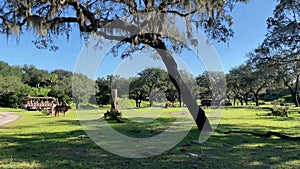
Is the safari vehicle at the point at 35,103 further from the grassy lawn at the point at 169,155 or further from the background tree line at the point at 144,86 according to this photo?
the grassy lawn at the point at 169,155

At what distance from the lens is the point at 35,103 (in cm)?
3244

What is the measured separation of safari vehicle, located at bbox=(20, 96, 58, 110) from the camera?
104ft

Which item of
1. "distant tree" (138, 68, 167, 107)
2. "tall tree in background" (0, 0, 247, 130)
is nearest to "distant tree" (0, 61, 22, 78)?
"distant tree" (138, 68, 167, 107)

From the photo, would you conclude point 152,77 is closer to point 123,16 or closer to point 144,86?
point 144,86

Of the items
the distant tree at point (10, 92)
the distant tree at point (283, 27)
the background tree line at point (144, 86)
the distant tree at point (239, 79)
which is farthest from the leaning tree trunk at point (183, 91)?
the distant tree at point (10, 92)

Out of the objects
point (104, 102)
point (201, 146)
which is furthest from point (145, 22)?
point (104, 102)

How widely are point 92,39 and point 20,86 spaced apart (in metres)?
34.5

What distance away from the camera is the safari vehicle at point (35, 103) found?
31.8m

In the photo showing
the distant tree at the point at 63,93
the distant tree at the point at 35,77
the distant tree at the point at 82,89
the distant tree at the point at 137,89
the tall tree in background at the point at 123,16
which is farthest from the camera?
the distant tree at the point at 35,77

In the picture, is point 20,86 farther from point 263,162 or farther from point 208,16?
point 263,162

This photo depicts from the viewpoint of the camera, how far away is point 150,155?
523 cm

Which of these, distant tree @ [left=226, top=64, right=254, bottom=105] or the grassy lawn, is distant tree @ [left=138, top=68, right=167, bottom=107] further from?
the grassy lawn

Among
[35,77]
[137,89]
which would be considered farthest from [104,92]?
[35,77]

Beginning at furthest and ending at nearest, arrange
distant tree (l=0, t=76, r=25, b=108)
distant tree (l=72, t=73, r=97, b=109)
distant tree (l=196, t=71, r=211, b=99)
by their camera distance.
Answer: distant tree (l=196, t=71, r=211, b=99) < distant tree (l=0, t=76, r=25, b=108) < distant tree (l=72, t=73, r=97, b=109)
